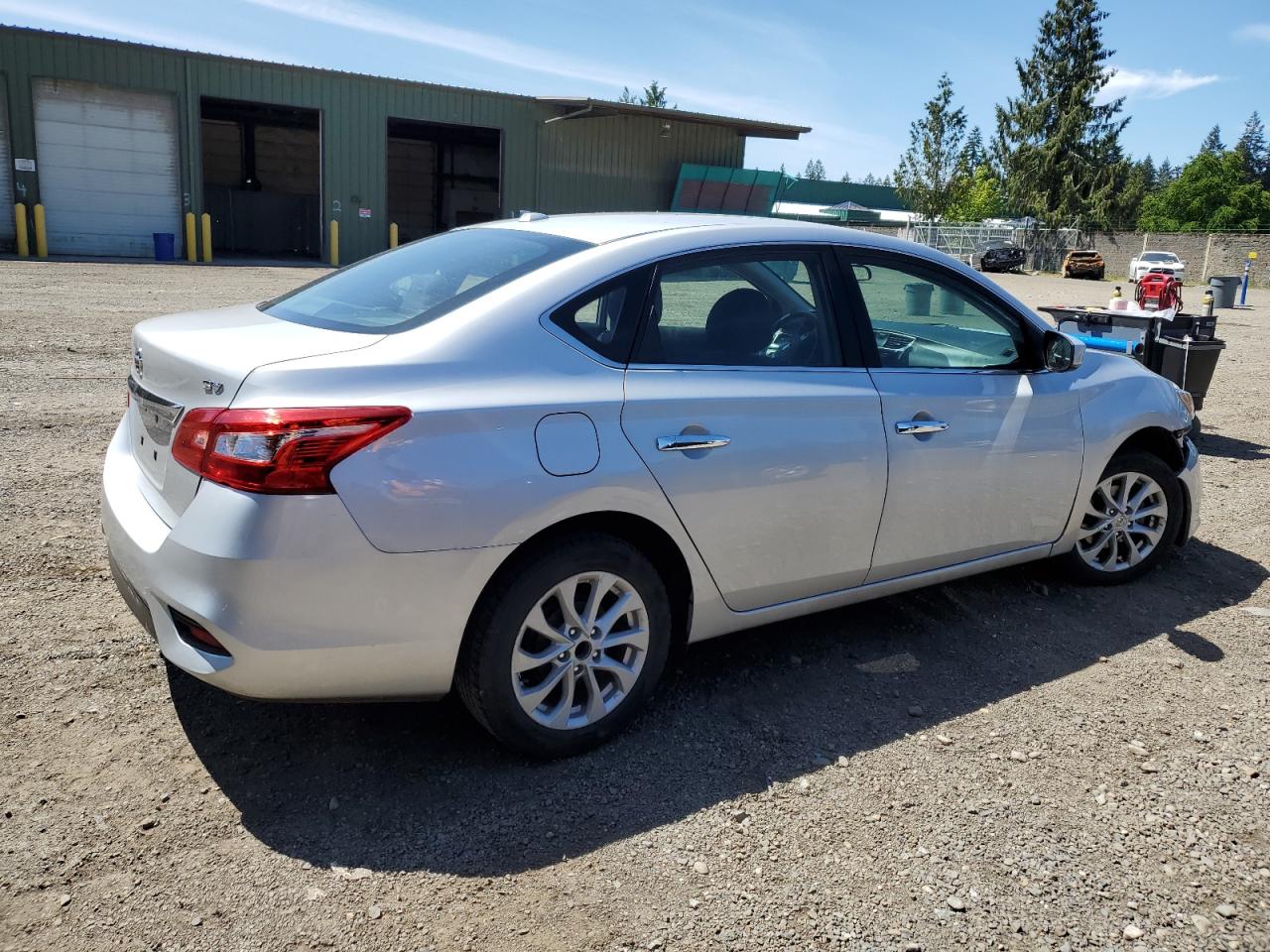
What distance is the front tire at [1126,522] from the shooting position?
4754 mm

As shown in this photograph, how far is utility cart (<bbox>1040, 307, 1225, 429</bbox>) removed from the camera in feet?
24.8

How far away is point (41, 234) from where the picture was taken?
24172 millimetres

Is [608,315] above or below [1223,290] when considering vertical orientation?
above

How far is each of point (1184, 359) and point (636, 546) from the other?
601 centimetres

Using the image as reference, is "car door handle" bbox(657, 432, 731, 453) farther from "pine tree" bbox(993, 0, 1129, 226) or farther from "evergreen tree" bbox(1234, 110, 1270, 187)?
"evergreen tree" bbox(1234, 110, 1270, 187)

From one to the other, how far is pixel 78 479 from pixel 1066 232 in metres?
57.2

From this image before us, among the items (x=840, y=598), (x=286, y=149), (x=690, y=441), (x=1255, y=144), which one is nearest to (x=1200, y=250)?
(x=286, y=149)

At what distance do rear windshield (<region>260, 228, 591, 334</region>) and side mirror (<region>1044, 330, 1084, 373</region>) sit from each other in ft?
7.04

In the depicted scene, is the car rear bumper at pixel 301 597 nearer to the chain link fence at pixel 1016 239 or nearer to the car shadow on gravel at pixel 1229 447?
the car shadow on gravel at pixel 1229 447

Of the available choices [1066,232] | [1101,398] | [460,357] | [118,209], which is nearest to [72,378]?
[460,357]

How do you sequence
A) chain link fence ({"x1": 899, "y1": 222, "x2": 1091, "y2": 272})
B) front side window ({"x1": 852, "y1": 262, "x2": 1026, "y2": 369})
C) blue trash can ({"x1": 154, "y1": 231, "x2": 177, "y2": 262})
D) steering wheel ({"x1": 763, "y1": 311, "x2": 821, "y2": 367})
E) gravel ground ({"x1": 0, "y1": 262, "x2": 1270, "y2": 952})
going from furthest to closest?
chain link fence ({"x1": 899, "y1": 222, "x2": 1091, "y2": 272}) < blue trash can ({"x1": 154, "y1": 231, "x2": 177, "y2": 262}) < front side window ({"x1": 852, "y1": 262, "x2": 1026, "y2": 369}) < steering wheel ({"x1": 763, "y1": 311, "x2": 821, "y2": 367}) < gravel ground ({"x1": 0, "y1": 262, "x2": 1270, "y2": 952})

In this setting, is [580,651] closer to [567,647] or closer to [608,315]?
[567,647]

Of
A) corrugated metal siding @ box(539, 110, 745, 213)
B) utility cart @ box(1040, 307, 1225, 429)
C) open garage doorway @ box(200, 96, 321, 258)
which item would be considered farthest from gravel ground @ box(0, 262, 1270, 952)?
open garage doorway @ box(200, 96, 321, 258)

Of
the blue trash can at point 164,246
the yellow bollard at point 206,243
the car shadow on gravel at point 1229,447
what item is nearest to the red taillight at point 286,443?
the car shadow on gravel at point 1229,447
